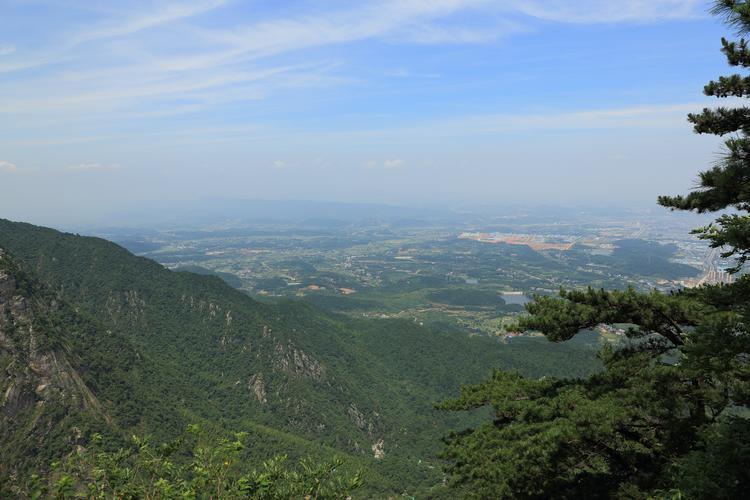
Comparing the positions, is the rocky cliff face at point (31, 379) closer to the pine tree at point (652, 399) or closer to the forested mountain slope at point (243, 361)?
the forested mountain slope at point (243, 361)

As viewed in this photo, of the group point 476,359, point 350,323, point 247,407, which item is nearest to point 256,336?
point 247,407

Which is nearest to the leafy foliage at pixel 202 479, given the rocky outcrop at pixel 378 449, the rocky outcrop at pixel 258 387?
the rocky outcrop at pixel 378 449

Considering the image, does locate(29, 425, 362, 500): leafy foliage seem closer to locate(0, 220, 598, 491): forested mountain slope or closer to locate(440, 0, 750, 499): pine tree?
locate(440, 0, 750, 499): pine tree

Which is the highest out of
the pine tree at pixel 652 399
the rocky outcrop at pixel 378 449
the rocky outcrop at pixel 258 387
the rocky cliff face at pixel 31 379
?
the pine tree at pixel 652 399

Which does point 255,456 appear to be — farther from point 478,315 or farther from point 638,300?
point 478,315

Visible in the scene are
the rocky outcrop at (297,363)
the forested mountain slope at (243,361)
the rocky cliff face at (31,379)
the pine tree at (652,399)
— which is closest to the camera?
the pine tree at (652,399)

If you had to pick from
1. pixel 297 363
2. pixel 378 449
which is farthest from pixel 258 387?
pixel 378 449

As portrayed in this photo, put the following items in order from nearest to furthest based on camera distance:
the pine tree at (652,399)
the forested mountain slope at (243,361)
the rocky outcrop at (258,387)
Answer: the pine tree at (652,399)
the forested mountain slope at (243,361)
the rocky outcrop at (258,387)

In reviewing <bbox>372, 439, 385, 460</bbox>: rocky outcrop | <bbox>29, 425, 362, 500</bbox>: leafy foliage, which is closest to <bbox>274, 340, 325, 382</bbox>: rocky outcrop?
<bbox>372, 439, 385, 460</bbox>: rocky outcrop
